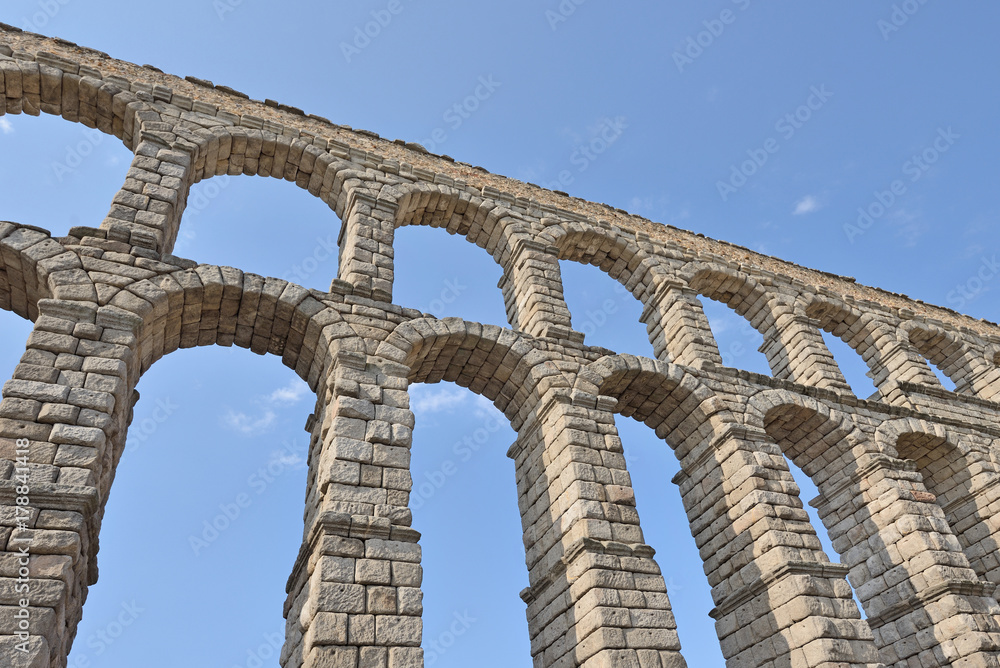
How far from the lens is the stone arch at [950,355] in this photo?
16.5 meters

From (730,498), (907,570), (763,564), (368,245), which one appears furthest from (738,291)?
(368,245)

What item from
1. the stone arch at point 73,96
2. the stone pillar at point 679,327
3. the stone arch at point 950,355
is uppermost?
the stone arch at point 73,96

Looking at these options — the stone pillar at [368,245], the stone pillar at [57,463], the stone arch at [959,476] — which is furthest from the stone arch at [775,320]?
the stone pillar at [57,463]

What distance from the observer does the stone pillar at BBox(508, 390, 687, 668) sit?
24.1 ft

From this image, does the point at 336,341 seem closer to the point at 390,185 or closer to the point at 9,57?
the point at 390,185

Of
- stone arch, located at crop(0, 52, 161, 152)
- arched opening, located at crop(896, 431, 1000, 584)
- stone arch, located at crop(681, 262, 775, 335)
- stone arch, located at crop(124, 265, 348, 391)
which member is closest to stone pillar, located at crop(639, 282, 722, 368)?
stone arch, located at crop(681, 262, 775, 335)

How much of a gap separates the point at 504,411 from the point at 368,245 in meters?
3.62

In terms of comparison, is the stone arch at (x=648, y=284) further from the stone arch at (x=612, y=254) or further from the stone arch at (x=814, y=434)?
the stone arch at (x=814, y=434)

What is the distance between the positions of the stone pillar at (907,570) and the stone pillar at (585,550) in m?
4.27

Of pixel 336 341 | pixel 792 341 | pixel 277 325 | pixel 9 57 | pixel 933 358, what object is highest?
pixel 9 57

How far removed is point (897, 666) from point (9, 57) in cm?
1757

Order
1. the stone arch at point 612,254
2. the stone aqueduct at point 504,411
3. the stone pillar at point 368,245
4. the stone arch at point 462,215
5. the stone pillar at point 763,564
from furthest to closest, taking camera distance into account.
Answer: the stone arch at point 612,254
the stone arch at point 462,215
the stone pillar at point 368,245
the stone pillar at point 763,564
the stone aqueduct at point 504,411

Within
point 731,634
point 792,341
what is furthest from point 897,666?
point 792,341

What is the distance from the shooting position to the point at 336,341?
29.6 feet
